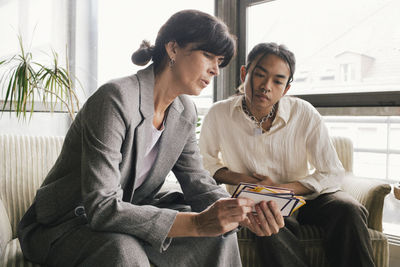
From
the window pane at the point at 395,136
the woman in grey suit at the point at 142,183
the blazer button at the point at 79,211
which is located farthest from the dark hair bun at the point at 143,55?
the window pane at the point at 395,136

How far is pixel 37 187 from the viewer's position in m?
1.75

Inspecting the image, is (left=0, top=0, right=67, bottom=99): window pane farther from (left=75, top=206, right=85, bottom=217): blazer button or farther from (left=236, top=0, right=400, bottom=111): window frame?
(left=75, top=206, right=85, bottom=217): blazer button

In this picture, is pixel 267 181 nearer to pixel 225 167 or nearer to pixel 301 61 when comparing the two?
pixel 225 167

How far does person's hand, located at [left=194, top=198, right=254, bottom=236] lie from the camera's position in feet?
3.69

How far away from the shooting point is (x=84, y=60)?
328 centimetres

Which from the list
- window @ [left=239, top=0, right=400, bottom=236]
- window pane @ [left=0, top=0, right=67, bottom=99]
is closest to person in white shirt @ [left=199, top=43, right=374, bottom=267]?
window @ [left=239, top=0, right=400, bottom=236]

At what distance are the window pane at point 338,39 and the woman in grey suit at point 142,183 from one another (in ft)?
4.74

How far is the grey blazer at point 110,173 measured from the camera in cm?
107

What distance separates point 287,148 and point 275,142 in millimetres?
68

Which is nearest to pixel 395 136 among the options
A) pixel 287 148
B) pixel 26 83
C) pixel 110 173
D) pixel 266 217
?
pixel 287 148

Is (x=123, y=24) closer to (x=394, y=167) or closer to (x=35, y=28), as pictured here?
(x=35, y=28)

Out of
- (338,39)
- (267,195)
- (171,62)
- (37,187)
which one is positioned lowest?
(37,187)

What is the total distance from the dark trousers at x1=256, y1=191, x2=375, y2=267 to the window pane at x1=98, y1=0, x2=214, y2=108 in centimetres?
191

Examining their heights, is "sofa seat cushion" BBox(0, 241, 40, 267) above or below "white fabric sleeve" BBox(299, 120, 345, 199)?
below
